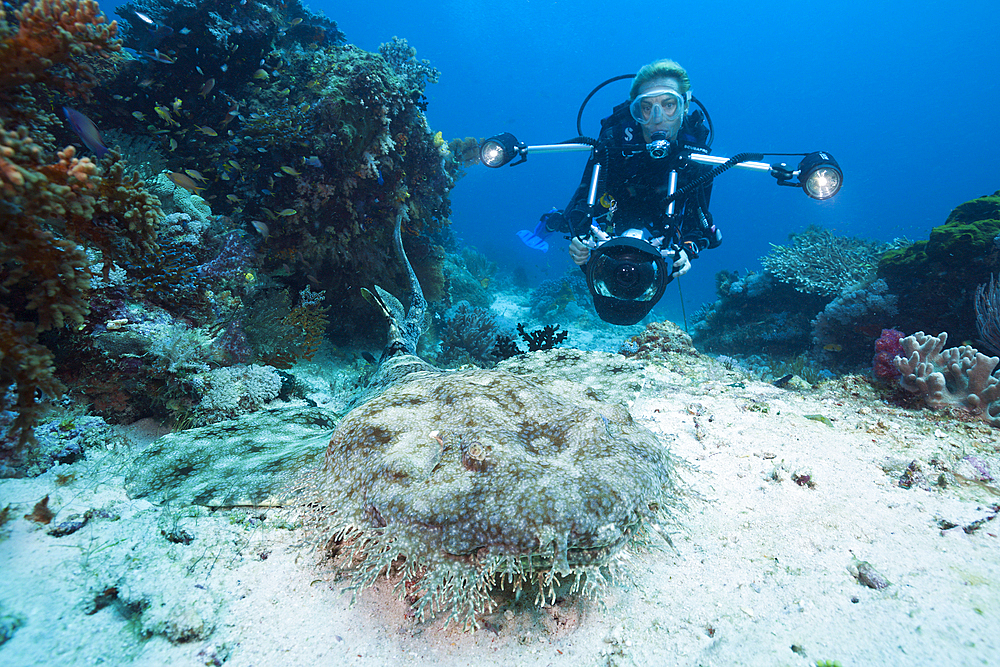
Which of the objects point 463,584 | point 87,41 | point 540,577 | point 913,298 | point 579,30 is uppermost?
point 579,30

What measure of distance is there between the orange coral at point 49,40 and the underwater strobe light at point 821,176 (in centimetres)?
709

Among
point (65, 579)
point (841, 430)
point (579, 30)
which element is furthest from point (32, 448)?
point (579, 30)

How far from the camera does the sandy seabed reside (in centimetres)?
142

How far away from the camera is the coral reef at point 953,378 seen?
3.26 m

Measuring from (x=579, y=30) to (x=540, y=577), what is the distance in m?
117

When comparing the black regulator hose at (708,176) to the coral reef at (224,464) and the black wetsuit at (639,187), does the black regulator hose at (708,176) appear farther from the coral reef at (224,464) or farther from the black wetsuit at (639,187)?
the coral reef at (224,464)

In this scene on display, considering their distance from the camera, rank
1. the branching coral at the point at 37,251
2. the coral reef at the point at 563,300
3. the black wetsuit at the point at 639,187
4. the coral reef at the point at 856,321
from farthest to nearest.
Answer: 1. the coral reef at the point at 563,300
2. the coral reef at the point at 856,321
3. the black wetsuit at the point at 639,187
4. the branching coral at the point at 37,251

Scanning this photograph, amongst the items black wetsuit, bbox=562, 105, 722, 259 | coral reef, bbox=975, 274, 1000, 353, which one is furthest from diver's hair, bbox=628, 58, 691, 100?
coral reef, bbox=975, 274, 1000, 353

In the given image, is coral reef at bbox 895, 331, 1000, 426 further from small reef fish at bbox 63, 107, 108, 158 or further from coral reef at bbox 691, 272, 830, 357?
small reef fish at bbox 63, 107, 108, 158

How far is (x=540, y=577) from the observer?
4.75 ft

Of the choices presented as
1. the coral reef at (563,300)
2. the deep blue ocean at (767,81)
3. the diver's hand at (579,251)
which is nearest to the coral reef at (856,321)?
the diver's hand at (579,251)

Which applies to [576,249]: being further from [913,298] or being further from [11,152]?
[913,298]

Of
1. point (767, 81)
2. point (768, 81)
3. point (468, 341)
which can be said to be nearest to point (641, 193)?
point (468, 341)

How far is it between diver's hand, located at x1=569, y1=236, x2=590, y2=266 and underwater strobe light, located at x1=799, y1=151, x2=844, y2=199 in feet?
9.55
